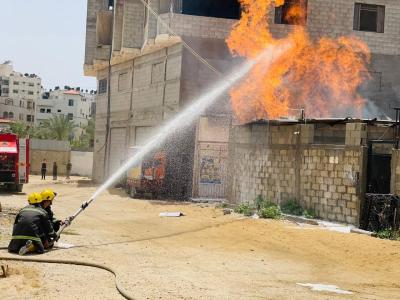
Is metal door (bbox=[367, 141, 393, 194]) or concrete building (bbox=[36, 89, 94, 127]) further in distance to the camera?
concrete building (bbox=[36, 89, 94, 127])

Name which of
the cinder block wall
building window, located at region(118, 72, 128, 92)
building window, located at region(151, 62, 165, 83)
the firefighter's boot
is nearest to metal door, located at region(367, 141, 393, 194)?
the cinder block wall

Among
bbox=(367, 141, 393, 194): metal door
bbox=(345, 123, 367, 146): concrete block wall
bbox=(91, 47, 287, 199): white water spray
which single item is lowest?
bbox=(367, 141, 393, 194): metal door

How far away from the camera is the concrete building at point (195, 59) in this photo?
26312 mm

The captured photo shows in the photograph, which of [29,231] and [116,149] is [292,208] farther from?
[116,149]

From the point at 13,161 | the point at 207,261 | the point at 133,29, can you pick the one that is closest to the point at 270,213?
the point at 207,261

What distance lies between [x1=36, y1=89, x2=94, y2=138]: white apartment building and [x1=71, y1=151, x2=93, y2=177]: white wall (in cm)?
5119

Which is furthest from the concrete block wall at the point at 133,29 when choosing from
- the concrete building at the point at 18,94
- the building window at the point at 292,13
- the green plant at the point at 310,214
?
the concrete building at the point at 18,94

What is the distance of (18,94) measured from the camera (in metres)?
110

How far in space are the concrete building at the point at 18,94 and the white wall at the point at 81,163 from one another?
52412 mm

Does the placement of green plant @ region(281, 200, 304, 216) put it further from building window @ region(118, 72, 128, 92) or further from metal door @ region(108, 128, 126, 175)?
building window @ region(118, 72, 128, 92)

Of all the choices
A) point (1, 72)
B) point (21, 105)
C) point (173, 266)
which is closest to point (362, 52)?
point (173, 266)

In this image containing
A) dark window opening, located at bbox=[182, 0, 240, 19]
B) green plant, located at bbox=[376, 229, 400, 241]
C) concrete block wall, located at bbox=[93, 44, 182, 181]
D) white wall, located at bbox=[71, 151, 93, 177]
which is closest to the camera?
green plant, located at bbox=[376, 229, 400, 241]

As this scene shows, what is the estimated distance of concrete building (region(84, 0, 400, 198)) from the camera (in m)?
26.3

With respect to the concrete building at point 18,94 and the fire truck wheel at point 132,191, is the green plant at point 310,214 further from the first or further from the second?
the concrete building at point 18,94
